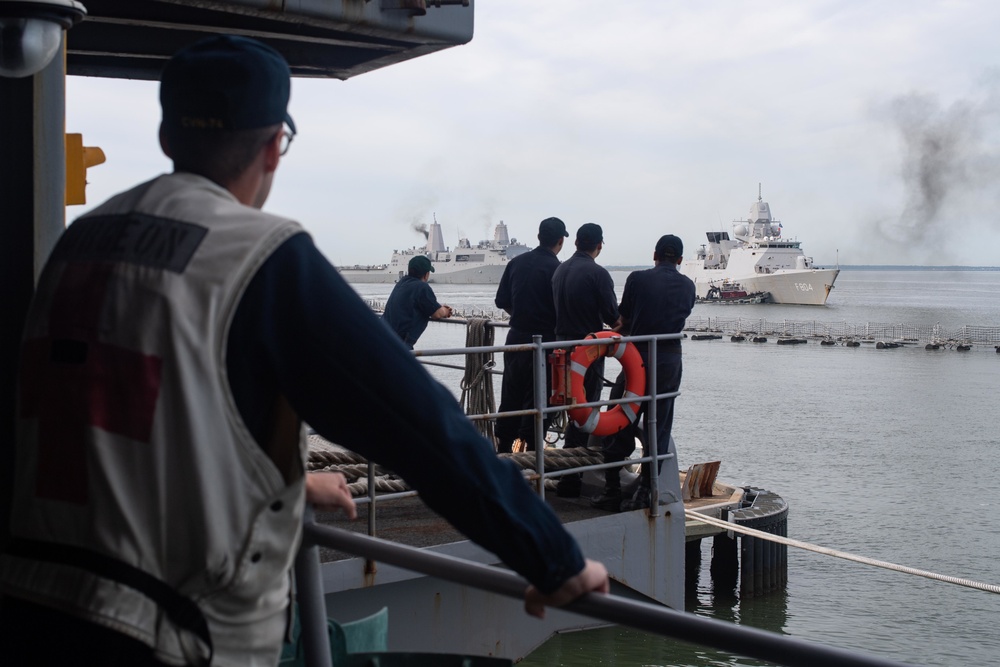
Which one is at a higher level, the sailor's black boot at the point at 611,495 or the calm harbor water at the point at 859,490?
the sailor's black boot at the point at 611,495

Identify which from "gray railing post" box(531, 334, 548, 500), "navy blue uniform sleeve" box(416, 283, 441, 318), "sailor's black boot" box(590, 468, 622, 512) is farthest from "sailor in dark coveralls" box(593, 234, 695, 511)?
"navy blue uniform sleeve" box(416, 283, 441, 318)

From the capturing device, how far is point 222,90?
147cm

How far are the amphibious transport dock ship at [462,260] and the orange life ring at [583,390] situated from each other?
152 metres

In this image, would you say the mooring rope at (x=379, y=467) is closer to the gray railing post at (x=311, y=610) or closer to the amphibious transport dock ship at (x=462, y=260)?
the gray railing post at (x=311, y=610)

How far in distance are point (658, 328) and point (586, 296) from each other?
63 centimetres

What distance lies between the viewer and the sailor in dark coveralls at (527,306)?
8039mm

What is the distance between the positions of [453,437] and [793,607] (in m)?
14.8

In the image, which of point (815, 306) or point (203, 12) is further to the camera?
point (815, 306)

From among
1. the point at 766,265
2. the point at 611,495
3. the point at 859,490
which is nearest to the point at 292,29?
the point at 611,495

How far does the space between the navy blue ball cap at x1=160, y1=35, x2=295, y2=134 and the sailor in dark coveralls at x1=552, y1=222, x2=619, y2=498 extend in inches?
237

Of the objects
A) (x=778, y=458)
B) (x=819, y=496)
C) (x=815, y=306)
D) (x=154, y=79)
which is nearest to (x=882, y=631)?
(x=819, y=496)

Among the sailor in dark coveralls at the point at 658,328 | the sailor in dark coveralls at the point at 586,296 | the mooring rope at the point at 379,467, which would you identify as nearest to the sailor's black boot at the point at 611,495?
the sailor in dark coveralls at the point at 658,328

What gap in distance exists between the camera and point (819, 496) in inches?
893

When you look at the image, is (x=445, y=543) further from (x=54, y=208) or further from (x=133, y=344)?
(x=133, y=344)
